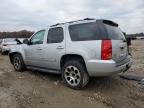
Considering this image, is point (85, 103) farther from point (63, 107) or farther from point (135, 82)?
point (135, 82)

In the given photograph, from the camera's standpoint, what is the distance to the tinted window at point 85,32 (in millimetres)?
5136

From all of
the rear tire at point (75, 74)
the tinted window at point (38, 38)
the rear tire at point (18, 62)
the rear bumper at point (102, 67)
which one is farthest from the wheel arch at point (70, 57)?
the rear tire at point (18, 62)

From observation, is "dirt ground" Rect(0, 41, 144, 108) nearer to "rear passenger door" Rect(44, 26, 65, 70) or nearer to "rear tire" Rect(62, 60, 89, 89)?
"rear tire" Rect(62, 60, 89, 89)

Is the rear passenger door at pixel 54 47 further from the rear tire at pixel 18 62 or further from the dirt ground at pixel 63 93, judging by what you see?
the rear tire at pixel 18 62

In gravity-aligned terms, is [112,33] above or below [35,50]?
above

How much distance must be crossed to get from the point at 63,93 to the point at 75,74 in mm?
630

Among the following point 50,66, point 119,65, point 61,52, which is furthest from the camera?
point 50,66

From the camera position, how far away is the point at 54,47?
6062 mm

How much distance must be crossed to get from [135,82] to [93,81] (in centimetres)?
147

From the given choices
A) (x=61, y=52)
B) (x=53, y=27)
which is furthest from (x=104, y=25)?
(x=53, y=27)

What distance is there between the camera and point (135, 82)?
668 centimetres

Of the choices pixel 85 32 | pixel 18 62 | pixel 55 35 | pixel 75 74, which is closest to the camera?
pixel 85 32

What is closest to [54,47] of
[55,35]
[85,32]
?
[55,35]

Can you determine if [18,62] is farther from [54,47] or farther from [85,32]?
[85,32]
